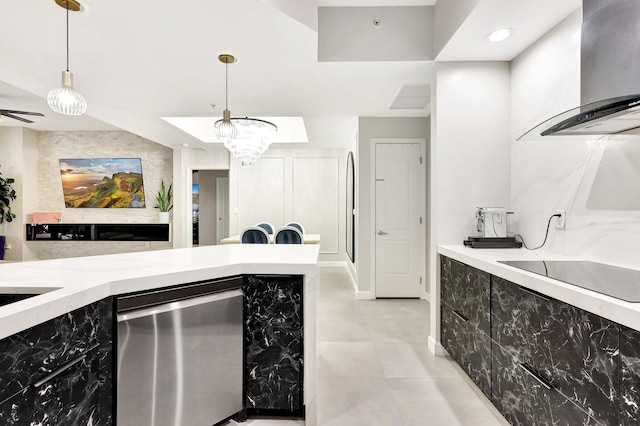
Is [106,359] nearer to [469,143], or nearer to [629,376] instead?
[629,376]

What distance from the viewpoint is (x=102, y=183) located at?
7.11 m

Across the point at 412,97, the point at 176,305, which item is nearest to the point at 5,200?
the point at 176,305

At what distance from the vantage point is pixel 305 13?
233 cm

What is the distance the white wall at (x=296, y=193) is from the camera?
7316 mm

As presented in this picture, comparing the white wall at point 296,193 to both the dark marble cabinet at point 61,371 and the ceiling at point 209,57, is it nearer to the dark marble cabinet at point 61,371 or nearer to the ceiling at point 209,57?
the ceiling at point 209,57

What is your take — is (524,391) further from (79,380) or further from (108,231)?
(108,231)

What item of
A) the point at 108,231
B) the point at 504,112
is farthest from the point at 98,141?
the point at 504,112

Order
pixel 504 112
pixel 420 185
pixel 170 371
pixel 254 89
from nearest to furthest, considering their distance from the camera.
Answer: pixel 170 371
pixel 504 112
pixel 254 89
pixel 420 185

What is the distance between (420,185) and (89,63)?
12.9ft

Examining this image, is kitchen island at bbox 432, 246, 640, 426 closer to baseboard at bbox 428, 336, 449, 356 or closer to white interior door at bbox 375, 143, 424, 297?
baseboard at bbox 428, 336, 449, 356

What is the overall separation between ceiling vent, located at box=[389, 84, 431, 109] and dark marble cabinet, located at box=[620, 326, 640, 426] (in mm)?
2888

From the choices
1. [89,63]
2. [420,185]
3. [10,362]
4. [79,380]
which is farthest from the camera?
[420,185]

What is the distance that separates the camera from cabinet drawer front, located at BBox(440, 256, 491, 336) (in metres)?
2.02

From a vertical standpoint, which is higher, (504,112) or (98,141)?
(98,141)
